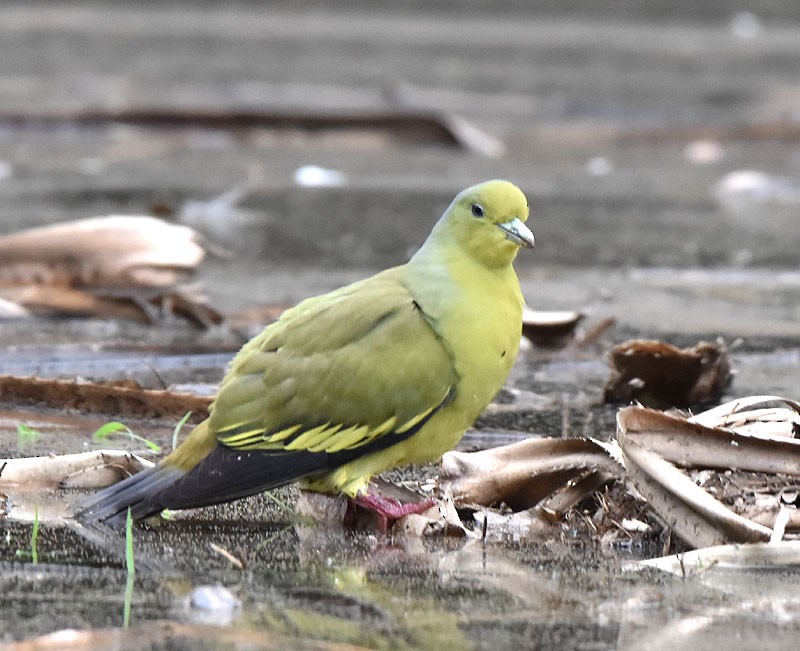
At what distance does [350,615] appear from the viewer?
2.56 meters

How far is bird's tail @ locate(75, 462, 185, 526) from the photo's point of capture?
3088 millimetres

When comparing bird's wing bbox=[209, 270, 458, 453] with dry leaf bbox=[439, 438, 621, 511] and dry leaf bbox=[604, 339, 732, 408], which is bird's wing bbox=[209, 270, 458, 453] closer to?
dry leaf bbox=[439, 438, 621, 511]

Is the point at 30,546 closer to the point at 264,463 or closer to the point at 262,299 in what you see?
the point at 264,463

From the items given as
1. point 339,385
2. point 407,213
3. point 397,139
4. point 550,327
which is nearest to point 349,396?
point 339,385

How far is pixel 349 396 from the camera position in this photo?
3.23m

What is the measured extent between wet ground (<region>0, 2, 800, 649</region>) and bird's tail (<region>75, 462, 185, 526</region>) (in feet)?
0.20

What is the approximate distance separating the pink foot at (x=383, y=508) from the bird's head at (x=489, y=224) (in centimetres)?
59

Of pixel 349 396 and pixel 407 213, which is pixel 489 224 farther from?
pixel 407 213

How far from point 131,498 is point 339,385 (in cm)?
47

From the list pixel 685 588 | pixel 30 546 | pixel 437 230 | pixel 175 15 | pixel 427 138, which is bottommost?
pixel 175 15

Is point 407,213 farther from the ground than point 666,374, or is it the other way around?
point 666,374

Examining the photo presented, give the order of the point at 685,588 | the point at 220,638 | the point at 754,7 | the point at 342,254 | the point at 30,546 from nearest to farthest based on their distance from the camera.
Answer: the point at 220,638 < the point at 685,588 < the point at 30,546 < the point at 342,254 < the point at 754,7

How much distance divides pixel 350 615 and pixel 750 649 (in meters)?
0.63

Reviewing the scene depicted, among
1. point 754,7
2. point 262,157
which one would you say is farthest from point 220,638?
point 754,7
